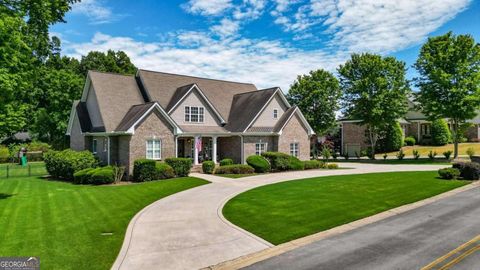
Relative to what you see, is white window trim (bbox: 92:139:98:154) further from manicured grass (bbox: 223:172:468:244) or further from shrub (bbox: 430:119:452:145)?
shrub (bbox: 430:119:452:145)

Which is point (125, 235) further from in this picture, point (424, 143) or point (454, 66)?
point (424, 143)

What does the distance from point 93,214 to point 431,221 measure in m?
13.3

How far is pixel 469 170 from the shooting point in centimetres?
2345

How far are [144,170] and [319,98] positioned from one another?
31.8 metres

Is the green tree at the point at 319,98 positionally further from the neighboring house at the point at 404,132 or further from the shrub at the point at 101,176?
the shrub at the point at 101,176

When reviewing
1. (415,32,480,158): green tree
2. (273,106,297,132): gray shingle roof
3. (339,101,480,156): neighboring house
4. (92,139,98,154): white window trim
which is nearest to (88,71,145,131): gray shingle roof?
(92,139,98,154): white window trim

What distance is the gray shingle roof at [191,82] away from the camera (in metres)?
32.8

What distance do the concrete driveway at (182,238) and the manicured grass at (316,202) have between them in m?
0.70

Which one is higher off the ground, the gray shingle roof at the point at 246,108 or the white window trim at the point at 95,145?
the gray shingle roof at the point at 246,108

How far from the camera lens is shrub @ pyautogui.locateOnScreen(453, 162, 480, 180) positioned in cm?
2323

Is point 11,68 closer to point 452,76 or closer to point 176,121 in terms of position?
point 176,121

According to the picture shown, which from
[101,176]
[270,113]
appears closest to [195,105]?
[270,113]

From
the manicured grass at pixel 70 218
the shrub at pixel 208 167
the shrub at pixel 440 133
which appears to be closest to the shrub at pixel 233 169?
the shrub at pixel 208 167

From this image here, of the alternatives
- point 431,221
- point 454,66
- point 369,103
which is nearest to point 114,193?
point 431,221
